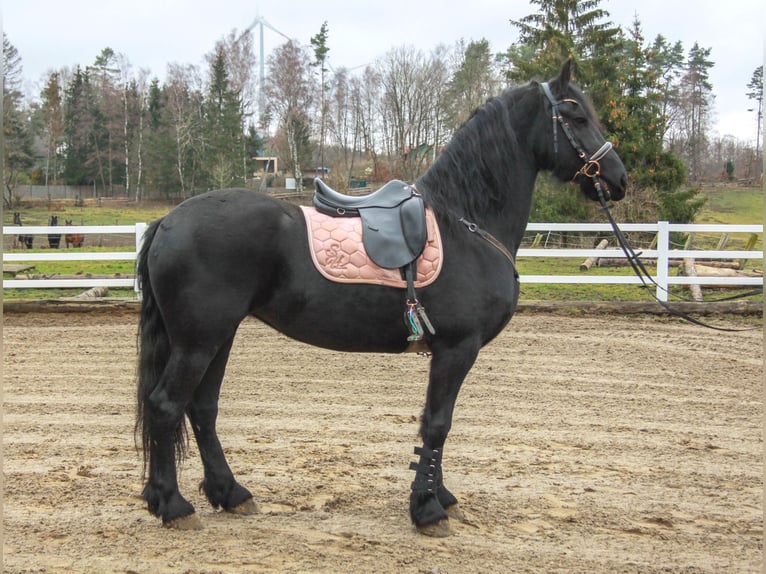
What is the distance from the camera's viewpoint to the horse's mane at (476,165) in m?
3.64

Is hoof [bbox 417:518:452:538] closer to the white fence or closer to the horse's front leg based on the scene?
the horse's front leg

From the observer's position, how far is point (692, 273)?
11.0 metres

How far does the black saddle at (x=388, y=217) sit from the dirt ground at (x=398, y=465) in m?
1.38

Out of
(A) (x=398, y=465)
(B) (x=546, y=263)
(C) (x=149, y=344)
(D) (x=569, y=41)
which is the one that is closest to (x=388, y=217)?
(C) (x=149, y=344)

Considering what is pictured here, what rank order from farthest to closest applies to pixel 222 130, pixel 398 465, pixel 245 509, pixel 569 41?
pixel 222 130 → pixel 569 41 → pixel 398 465 → pixel 245 509

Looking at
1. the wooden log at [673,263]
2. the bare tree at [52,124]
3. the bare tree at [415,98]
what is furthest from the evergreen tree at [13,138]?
the wooden log at [673,263]

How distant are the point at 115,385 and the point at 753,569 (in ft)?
16.9

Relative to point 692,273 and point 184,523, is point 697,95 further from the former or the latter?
point 184,523

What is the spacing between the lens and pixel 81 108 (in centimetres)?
4462

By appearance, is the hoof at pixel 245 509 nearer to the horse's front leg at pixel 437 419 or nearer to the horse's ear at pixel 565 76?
the horse's front leg at pixel 437 419

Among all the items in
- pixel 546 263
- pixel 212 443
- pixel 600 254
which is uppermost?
pixel 600 254

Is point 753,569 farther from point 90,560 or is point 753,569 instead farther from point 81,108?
point 81,108

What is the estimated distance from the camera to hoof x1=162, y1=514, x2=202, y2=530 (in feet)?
11.0

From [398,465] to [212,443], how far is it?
124cm
